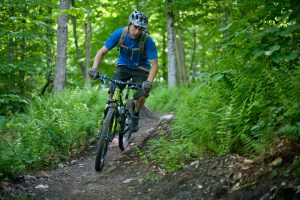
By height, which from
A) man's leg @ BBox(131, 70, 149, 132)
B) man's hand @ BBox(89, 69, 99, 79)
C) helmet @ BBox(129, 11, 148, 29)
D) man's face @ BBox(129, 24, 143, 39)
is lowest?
man's leg @ BBox(131, 70, 149, 132)

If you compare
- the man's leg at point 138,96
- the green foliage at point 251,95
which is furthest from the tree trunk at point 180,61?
the green foliage at point 251,95

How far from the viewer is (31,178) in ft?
19.5

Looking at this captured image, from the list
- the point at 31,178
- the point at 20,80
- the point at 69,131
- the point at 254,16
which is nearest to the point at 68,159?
the point at 69,131

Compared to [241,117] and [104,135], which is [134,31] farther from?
[241,117]

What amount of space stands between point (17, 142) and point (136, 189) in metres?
2.73

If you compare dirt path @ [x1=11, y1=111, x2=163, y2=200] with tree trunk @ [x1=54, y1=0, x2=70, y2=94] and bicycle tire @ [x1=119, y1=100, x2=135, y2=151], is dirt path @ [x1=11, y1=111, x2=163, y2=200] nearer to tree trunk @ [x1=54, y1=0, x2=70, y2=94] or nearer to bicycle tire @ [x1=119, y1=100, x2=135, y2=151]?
bicycle tire @ [x1=119, y1=100, x2=135, y2=151]

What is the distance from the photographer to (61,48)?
12.9 metres

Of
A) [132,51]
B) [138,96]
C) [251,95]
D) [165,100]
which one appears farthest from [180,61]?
[251,95]

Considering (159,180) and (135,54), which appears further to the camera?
(135,54)

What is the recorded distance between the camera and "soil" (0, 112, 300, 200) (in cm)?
400

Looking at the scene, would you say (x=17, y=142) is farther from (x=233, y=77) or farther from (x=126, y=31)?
(x=233, y=77)

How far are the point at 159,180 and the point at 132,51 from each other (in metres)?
2.93

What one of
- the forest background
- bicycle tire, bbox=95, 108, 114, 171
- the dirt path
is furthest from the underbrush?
bicycle tire, bbox=95, 108, 114, 171

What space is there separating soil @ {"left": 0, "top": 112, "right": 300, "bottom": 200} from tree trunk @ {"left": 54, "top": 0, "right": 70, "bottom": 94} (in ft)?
19.9
